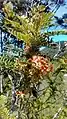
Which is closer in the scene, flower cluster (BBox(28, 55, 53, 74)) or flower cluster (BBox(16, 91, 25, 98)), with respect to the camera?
flower cluster (BBox(28, 55, 53, 74))

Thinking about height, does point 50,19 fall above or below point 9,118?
above

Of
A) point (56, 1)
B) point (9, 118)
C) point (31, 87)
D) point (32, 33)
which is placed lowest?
point (9, 118)

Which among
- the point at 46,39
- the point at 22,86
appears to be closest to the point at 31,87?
the point at 22,86

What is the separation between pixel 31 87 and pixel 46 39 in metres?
0.26

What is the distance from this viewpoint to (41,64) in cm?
149

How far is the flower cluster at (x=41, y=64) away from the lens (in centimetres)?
149

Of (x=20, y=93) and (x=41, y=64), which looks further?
(x=20, y=93)

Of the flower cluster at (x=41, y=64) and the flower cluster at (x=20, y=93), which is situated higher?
the flower cluster at (x=41, y=64)

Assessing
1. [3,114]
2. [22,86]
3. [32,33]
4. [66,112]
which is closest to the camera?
[3,114]

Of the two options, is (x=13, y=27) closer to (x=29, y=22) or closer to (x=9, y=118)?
(x=29, y=22)

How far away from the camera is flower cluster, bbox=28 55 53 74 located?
1487 millimetres

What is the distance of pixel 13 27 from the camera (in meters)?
1.60

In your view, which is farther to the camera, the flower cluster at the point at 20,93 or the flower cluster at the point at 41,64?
the flower cluster at the point at 20,93

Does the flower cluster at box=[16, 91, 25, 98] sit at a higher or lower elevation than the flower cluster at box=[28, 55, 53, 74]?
lower
